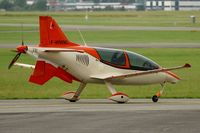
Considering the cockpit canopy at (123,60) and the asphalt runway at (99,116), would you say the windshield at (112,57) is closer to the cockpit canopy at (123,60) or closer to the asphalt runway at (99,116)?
the cockpit canopy at (123,60)

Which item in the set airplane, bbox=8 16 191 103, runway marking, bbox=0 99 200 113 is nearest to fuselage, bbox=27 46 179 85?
airplane, bbox=8 16 191 103

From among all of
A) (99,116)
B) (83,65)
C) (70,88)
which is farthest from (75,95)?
(70,88)

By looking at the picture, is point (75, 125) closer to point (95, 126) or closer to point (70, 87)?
point (95, 126)

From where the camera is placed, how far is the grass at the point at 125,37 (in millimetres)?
66938

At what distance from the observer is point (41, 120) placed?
21.4 m

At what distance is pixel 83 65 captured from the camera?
86.6ft

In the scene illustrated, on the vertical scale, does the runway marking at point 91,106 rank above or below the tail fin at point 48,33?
below

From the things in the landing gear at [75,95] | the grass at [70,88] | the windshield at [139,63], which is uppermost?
the windshield at [139,63]

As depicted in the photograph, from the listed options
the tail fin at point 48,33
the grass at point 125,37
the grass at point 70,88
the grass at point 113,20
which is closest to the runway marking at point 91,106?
the tail fin at point 48,33

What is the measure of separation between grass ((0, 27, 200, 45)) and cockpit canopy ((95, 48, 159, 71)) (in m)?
35.8

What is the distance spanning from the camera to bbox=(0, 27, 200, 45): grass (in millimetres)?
66938

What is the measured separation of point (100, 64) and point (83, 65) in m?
0.58

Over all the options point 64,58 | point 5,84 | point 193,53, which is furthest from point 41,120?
point 193,53

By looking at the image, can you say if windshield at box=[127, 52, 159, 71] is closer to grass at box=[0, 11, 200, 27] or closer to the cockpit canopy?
the cockpit canopy
